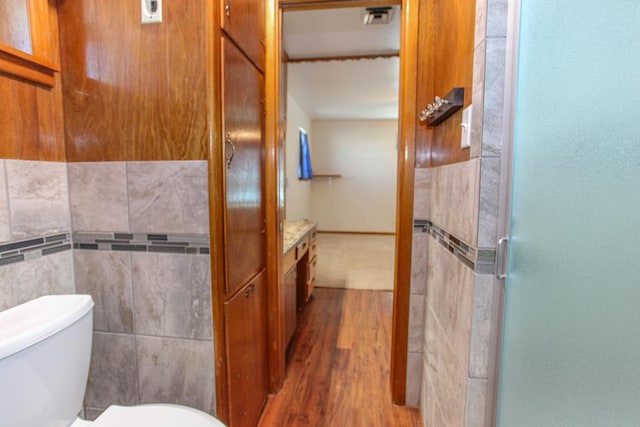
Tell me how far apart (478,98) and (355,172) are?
6.05 m

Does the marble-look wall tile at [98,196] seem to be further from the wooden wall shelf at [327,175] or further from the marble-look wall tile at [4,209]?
the wooden wall shelf at [327,175]

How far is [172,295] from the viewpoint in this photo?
1.18m

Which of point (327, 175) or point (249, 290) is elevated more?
point (327, 175)

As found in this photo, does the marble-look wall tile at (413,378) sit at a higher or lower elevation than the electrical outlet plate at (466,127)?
lower

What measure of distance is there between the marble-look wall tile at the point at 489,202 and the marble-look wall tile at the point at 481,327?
0.37ft

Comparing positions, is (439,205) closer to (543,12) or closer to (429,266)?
(429,266)

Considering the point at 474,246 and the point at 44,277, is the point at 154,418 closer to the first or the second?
the point at 44,277

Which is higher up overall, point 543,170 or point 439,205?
point 543,170

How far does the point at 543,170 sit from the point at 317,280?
335 cm

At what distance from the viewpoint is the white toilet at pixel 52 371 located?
77 cm

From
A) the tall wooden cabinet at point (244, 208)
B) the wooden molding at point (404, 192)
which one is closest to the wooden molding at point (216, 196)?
the tall wooden cabinet at point (244, 208)

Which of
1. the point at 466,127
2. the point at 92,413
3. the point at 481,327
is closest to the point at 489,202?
the point at 466,127

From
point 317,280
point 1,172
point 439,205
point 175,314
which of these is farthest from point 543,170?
point 317,280

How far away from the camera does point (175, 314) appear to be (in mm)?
1183
